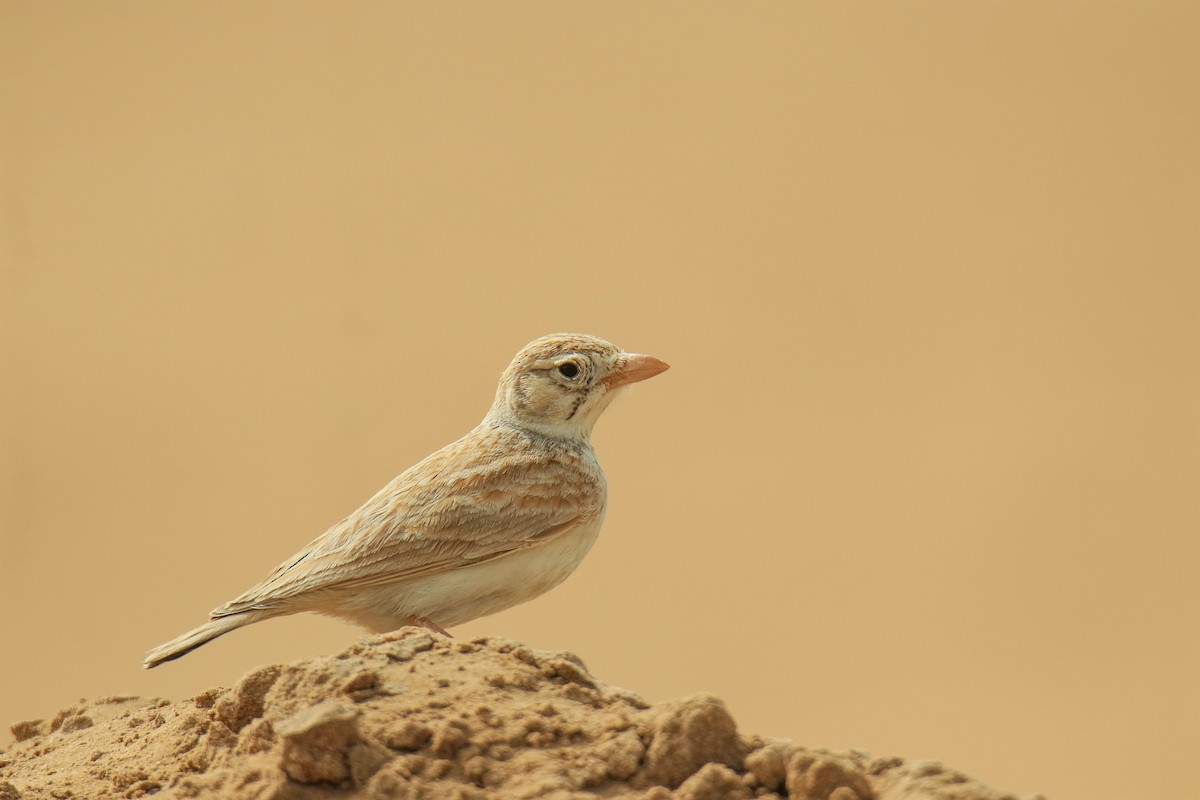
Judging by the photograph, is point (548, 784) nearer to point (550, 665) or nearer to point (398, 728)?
point (398, 728)

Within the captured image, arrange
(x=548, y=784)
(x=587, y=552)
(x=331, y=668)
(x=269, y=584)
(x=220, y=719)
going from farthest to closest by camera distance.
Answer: (x=587, y=552)
(x=269, y=584)
(x=220, y=719)
(x=331, y=668)
(x=548, y=784)

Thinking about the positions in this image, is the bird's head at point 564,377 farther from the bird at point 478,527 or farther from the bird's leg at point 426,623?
the bird's leg at point 426,623

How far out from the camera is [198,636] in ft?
19.0

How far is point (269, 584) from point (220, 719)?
52.0 inches

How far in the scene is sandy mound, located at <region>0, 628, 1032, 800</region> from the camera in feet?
12.3

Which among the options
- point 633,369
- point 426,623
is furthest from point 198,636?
point 633,369

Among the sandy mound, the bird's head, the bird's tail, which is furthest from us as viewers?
the bird's head

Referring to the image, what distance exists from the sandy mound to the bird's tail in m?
0.82

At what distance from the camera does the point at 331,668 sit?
4.42 m

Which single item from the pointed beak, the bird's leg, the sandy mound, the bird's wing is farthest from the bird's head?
the sandy mound

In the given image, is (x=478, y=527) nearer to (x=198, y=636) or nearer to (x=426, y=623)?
(x=426, y=623)

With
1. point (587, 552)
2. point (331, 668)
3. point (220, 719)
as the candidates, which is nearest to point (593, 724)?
point (331, 668)

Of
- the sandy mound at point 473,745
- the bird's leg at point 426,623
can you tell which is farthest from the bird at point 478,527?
the sandy mound at point 473,745

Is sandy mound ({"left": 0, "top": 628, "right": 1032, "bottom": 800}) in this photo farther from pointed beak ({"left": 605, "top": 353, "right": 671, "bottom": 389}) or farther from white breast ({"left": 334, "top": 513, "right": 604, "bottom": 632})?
Result: pointed beak ({"left": 605, "top": 353, "right": 671, "bottom": 389})
